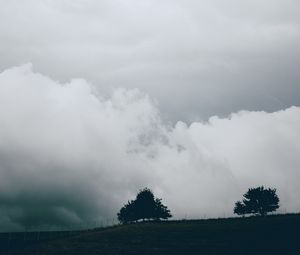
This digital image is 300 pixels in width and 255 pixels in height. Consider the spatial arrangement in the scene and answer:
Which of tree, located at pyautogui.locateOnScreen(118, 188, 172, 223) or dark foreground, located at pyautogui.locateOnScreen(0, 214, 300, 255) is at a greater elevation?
tree, located at pyautogui.locateOnScreen(118, 188, 172, 223)

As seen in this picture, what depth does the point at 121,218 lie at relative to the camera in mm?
103125

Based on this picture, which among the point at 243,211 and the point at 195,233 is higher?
the point at 243,211

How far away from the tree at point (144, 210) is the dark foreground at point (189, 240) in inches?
1084

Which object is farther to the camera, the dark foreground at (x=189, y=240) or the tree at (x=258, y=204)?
the tree at (x=258, y=204)

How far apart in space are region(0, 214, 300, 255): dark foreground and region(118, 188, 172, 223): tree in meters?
27.5

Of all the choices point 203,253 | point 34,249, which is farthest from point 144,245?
point 34,249

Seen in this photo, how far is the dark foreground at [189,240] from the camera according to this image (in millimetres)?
53219

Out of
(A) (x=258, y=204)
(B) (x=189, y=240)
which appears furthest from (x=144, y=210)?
(B) (x=189, y=240)

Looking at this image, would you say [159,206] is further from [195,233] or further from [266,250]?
[266,250]

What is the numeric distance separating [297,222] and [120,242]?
27.2m

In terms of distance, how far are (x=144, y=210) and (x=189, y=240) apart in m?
42.8

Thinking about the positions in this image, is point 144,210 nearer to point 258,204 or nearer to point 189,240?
point 258,204

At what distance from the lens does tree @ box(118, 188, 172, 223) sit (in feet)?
329

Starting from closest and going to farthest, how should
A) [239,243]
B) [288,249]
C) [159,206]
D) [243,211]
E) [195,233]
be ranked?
[288,249] → [239,243] → [195,233] → [243,211] → [159,206]
